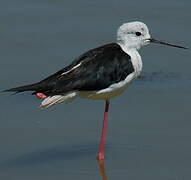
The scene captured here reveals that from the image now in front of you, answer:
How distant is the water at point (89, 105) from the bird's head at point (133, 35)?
65 centimetres

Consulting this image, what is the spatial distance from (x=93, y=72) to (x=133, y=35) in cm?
50

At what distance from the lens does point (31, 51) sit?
7.95 metres

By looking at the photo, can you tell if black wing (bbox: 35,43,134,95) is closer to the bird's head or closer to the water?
the bird's head

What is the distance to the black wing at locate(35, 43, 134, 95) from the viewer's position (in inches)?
235

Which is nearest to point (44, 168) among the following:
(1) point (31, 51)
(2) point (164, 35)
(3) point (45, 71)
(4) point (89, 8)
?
(3) point (45, 71)

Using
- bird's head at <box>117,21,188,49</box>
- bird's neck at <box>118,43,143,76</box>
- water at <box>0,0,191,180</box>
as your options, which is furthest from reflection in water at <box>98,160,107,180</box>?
bird's head at <box>117,21,188,49</box>

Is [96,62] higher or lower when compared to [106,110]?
higher

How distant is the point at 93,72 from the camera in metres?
6.08

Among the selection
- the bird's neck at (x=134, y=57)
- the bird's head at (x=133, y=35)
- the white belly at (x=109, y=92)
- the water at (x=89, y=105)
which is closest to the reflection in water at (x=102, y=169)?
the water at (x=89, y=105)

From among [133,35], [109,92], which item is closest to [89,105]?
[109,92]

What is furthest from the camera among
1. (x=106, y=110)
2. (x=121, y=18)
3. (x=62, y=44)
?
(x=121, y=18)

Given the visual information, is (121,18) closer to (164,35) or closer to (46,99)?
(164,35)

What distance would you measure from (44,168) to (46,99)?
1.66 ft

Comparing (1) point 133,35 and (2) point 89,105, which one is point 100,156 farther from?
(1) point 133,35
